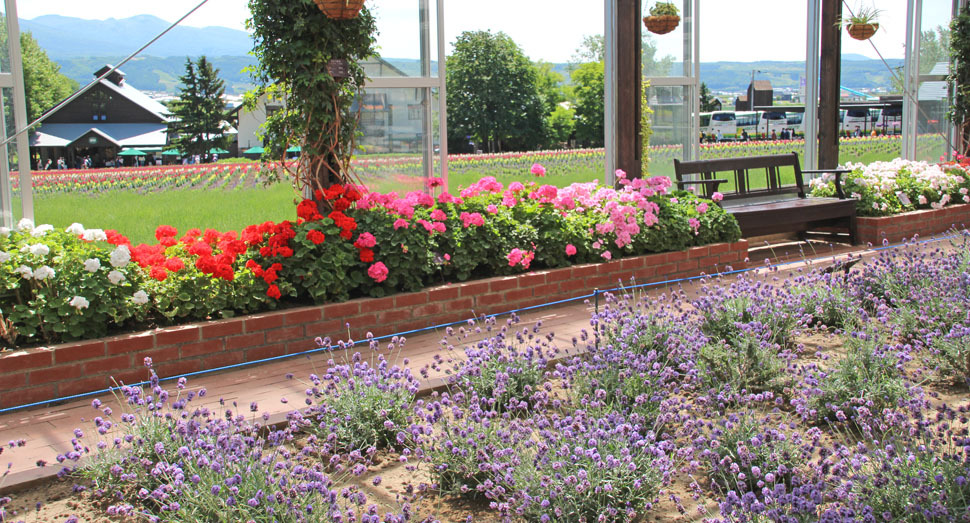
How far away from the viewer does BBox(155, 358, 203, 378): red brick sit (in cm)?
400

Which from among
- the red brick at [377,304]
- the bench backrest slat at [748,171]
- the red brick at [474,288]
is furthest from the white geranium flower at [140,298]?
the bench backrest slat at [748,171]

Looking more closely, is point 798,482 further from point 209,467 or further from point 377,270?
point 377,270

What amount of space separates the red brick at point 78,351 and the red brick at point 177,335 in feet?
0.86

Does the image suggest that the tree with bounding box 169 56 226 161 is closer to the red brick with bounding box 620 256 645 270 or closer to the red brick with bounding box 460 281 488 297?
the red brick with bounding box 460 281 488 297

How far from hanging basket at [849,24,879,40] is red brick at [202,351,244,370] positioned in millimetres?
7613

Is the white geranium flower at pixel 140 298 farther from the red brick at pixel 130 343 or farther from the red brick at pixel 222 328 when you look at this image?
the red brick at pixel 222 328

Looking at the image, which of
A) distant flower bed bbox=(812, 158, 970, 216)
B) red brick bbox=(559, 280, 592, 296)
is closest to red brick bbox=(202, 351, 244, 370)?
red brick bbox=(559, 280, 592, 296)

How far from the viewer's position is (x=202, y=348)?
411 cm

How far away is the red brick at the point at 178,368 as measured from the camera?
3996 millimetres

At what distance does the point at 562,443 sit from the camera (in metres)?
2.50

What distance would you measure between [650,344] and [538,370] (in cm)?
64

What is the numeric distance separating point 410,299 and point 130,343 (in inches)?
62.7

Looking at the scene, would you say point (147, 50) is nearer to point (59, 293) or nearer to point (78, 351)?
point (59, 293)

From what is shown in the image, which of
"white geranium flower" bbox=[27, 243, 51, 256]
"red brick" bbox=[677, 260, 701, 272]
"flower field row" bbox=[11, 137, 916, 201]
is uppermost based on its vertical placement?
"flower field row" bbox=[11, 137, 916, 201]
